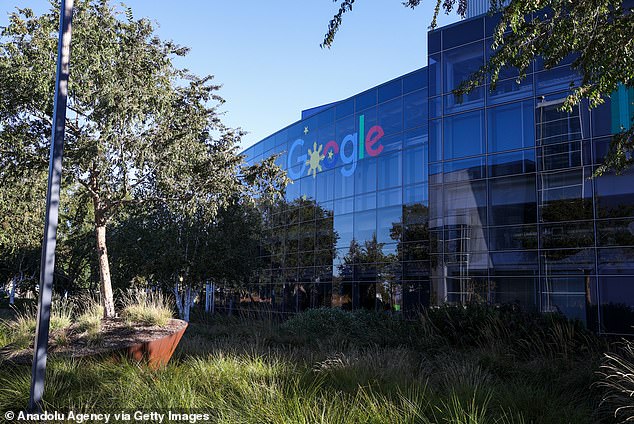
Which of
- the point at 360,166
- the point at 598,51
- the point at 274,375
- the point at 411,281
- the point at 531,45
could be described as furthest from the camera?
the point at 360,166

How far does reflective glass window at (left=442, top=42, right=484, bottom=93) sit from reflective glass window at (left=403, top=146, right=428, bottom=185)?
295cm

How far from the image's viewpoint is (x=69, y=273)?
40.2 meters

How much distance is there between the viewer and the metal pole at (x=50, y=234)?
6910 mm

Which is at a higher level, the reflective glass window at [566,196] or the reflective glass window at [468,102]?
the reflective glass window at [468,102]

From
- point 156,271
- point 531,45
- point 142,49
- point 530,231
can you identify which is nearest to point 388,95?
point 530,231

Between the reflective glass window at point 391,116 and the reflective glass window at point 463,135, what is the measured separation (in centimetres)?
359

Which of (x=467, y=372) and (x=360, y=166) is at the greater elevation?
(x=360, y=166)

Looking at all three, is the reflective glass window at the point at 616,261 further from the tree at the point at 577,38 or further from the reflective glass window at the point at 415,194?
the tree at the point at 577,38

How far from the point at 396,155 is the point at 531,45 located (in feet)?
57.1

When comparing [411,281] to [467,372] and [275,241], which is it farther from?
[467,372]

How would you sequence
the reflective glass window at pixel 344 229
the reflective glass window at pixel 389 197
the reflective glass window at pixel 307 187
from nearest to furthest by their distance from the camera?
the reflective glass window at pixel 389 197 < the reflective glass window at pixel 344 229 < the reflective glass window at pixel 307 187

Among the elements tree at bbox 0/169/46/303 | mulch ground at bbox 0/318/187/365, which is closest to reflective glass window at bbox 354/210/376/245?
tree at bbox 0/169/46/303

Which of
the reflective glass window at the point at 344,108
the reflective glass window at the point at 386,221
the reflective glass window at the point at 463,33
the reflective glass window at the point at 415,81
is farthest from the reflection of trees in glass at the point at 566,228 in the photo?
the reflective glass window at the point at 344,108

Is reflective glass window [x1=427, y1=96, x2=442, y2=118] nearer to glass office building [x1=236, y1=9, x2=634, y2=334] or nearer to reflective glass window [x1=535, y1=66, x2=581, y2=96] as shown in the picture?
glass office building [x1=236, y1=9, x2=634, y2=334]
